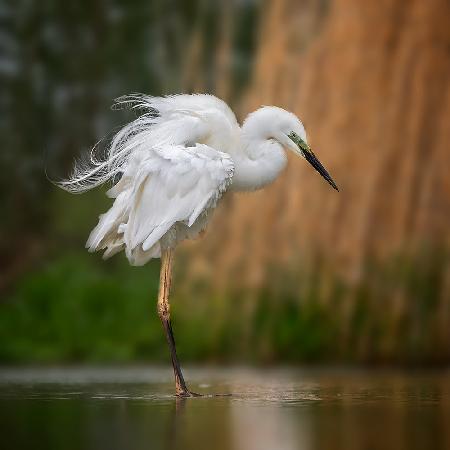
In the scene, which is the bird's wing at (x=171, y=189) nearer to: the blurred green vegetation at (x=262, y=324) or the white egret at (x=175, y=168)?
the white egret at (x=175, y=168)

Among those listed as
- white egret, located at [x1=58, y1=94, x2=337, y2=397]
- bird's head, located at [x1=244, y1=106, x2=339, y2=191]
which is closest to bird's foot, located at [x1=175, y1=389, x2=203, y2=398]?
white egret, located at [x1=58, y1=94, x2=337, y2=397]

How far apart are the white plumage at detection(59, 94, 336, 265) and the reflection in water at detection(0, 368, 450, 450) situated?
0.70 meters

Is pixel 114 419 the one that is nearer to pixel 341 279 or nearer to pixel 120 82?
pixel 341 279

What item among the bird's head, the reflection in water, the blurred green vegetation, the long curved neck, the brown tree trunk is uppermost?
the brown tree trunk

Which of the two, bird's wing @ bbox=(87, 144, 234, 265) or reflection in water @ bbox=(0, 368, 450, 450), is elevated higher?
bird's wing @ bbox=(87, 144, 234, 265)

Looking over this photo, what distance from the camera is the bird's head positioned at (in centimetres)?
522

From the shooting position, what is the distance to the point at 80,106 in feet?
32.0

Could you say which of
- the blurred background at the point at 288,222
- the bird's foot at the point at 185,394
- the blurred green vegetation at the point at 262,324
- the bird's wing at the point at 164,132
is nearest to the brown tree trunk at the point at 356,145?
the blurred background at the point at 288,222

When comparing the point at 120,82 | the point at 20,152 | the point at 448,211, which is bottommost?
the point at 448,211

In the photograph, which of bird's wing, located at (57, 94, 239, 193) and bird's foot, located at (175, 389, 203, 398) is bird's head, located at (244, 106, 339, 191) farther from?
bird's foot, located at (175, 389, 203, 398)

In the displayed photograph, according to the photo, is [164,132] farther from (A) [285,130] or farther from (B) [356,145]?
(B) [356,145]

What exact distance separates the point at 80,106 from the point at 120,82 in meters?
0.39

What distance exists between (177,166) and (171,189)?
0.10m

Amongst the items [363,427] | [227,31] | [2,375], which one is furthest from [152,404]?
[227,31]
